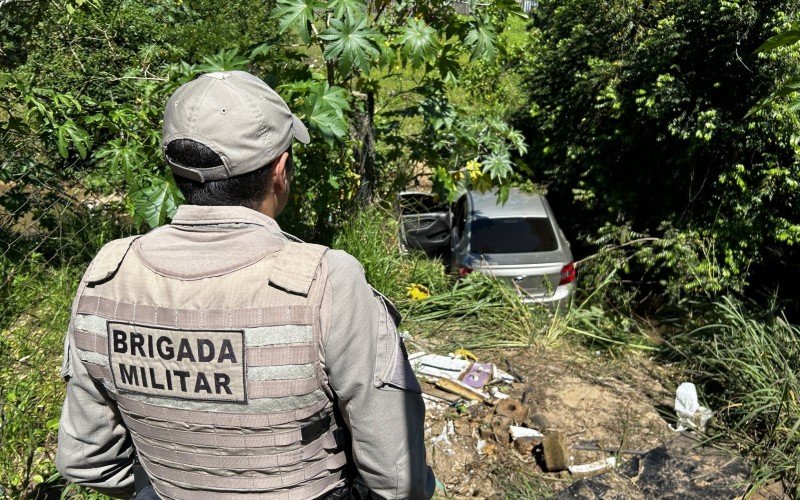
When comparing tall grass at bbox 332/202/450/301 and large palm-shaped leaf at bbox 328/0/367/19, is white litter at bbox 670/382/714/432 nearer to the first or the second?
tall grass at bbox 332/202/450/301

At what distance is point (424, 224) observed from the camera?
7.51m

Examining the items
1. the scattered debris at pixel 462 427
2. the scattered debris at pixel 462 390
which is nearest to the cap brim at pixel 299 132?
the scattered debris at pixel 462 427

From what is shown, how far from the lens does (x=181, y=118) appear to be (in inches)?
58.3

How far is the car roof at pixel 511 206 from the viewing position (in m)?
7.64

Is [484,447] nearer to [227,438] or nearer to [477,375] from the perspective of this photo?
[477,375]

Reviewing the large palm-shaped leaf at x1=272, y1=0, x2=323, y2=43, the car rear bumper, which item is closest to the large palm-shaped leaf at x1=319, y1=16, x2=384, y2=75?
the large palm-shaped leaf at x1=272, y1=0, x2=323, y2=43

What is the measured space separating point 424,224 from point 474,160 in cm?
192

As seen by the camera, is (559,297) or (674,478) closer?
(674,478)

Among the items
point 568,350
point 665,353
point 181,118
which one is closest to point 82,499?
point 181,118

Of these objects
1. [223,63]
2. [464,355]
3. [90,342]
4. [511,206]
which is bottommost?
[511,206]

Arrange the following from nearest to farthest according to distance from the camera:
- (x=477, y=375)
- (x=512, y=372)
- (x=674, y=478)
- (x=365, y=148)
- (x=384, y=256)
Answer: (x=674, y=478)
(x=477, y=375)
(x=512, y=372)
(x=384, y=256)
(x=365, y=148)

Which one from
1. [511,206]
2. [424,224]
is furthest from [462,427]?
[511,206]

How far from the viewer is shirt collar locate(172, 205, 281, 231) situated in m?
1.45

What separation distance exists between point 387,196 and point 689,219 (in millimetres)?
3383
